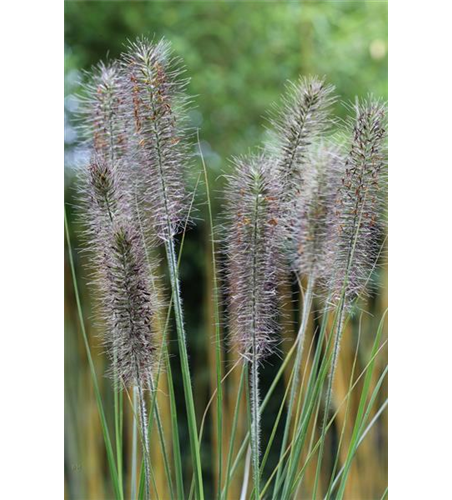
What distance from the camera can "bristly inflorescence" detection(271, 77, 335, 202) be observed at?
0.92m

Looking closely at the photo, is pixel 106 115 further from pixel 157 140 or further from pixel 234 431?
pixel 234 431

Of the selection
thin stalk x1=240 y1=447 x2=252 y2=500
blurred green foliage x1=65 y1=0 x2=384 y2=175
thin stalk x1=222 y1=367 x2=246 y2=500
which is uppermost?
blurred green foliage x1=65 y1=0 x2=384 y2=175

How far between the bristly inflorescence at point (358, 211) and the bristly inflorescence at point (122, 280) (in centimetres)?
24

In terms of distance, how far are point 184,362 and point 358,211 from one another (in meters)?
0.29

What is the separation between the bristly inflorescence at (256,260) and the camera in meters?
0.89

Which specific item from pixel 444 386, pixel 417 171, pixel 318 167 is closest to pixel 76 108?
pixel 318 167

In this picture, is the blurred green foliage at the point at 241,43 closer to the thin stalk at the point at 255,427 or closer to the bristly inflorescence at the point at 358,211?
the bristly inflorescence at the point at 358,211

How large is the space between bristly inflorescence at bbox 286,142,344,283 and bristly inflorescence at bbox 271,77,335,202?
0.01m

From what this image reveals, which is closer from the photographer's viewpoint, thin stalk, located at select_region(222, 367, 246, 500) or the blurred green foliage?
thin stalk, located at select_region(222, 367, 246, 500)

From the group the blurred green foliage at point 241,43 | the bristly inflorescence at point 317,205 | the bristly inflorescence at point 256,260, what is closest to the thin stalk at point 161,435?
the bristly inflorescence at point 256,260

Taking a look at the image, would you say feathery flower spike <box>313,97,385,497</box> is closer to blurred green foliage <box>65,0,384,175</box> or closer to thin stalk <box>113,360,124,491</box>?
thin stalk <box>113,360,124,491</box>

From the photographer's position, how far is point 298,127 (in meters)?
0.94

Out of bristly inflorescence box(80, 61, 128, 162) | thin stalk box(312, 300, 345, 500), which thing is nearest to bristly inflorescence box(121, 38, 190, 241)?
bristly inflorescence box(80, 61, 128, 162)
